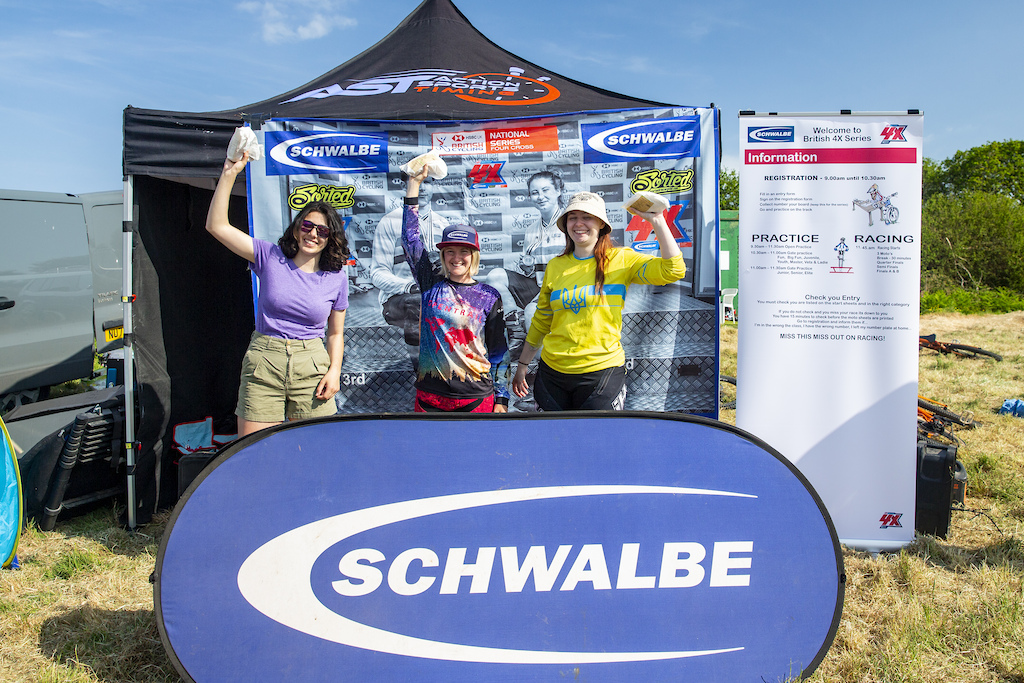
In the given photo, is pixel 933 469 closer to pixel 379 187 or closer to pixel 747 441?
pixel 747 441

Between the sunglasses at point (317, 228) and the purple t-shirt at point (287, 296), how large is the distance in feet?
0.56

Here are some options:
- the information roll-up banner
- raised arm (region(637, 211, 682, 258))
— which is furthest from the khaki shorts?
the information roll-up banner

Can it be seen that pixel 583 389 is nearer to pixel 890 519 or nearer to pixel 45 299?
pixel 890 519

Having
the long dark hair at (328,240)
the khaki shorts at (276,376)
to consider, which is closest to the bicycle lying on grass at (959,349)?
the long dark hair at (328,240)

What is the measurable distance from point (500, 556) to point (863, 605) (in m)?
1.73

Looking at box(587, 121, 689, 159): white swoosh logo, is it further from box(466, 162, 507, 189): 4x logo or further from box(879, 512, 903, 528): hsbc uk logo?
box(879, 512, 903, 528): hsbc uk logo

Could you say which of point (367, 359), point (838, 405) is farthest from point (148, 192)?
point (838, 405)

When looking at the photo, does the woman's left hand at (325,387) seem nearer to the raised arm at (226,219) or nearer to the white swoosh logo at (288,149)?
the raised arm at (226,219)

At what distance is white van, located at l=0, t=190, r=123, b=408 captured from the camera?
512 centimetres

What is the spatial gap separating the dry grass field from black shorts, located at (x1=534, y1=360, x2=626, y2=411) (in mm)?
1229

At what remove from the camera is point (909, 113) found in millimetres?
2959

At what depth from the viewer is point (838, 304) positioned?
3068mm

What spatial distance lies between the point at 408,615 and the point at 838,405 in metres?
2.52

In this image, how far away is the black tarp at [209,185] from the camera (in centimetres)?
331
